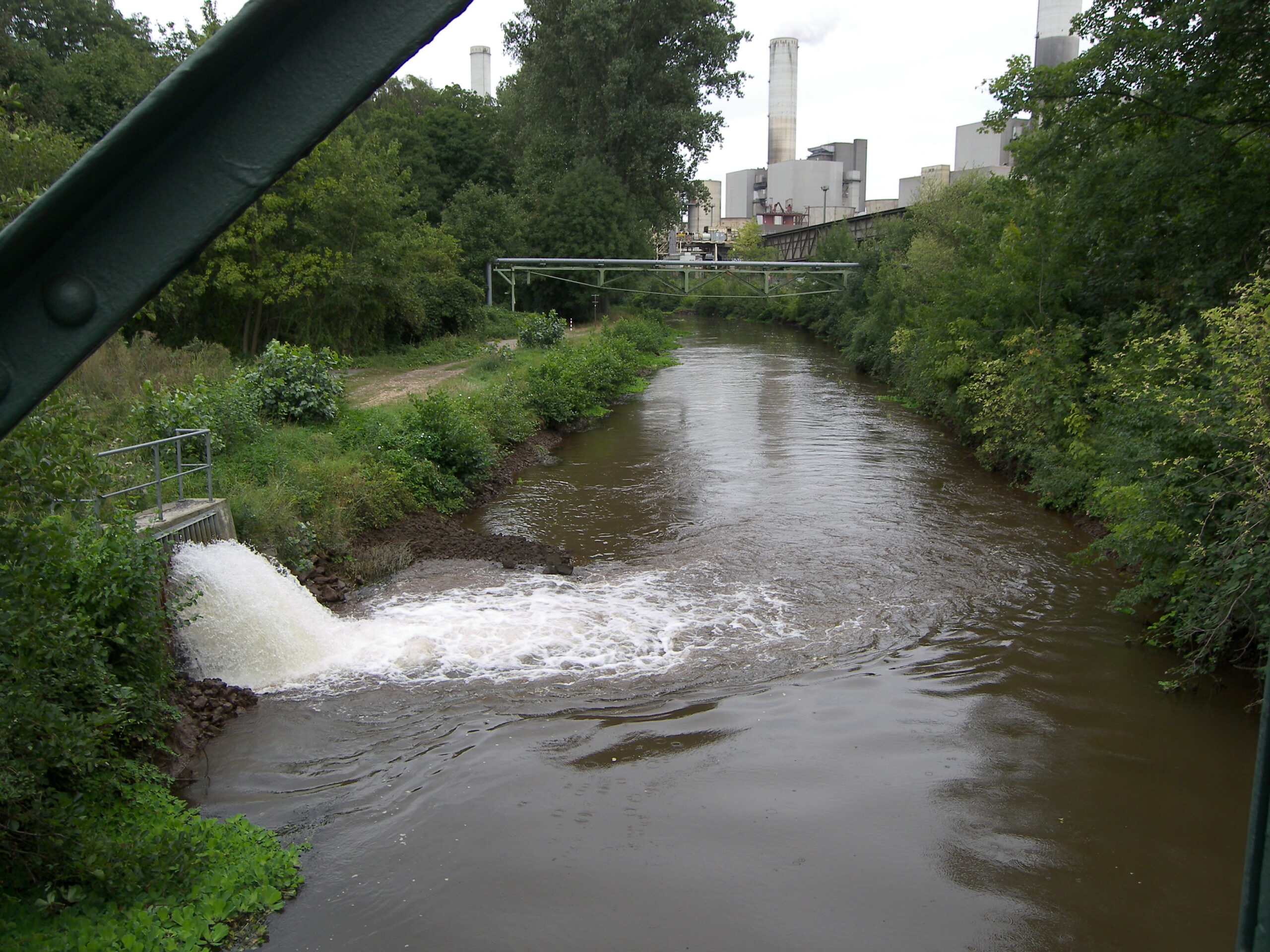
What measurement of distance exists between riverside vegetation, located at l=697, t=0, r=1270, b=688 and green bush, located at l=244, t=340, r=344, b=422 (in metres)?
12.3

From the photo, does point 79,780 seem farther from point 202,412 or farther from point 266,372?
point 266,372

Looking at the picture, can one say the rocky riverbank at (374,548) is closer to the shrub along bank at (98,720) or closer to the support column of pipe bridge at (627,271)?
the shrub along bank at (98,720)

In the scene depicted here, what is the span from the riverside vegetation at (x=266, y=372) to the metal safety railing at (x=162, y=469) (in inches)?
13.8

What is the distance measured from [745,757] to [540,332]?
26.1 metres

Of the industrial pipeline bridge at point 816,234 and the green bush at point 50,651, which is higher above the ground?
the industrial pipeline bridge at point 816,234

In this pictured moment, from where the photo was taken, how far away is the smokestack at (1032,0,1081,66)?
1790 inches

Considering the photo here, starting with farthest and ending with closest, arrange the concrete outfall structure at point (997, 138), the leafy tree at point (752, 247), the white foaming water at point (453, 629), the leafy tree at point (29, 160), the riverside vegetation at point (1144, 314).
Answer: the leafy tree at point (752, 247) < the concrete outfall structure at point (997, 138) < the leafy tree at point (29, 160) < the white foaming water at point (453, 629) < the riverside vegetation at point (1144, 314)

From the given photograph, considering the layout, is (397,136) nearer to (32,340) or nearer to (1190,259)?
(1190,259)

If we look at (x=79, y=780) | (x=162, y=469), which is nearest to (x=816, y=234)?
(x=162, y=469)

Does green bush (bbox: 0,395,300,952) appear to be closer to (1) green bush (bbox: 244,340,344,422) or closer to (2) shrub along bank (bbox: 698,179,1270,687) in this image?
(2) shrub along bank (bbox: 698,179,1270,687)

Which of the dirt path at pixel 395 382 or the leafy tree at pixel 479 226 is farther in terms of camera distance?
the leafy tree at pixel 479 226

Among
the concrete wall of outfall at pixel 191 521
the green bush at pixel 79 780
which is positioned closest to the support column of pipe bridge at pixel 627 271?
the concrete wall of outfall at pixel 191 521

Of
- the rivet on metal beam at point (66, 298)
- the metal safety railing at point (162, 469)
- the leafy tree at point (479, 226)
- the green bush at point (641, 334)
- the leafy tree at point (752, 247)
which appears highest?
the leafy tree at point (752, 247)

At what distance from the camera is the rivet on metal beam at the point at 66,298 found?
4.31 feet
